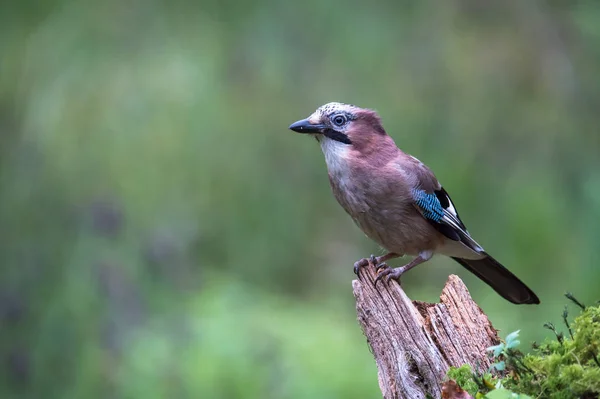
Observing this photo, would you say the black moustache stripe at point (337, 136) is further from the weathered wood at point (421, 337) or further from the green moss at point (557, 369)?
the green moss at point (557, 369)

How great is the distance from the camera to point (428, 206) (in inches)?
181

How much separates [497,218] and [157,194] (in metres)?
2.56

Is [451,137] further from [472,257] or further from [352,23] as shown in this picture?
[472,257]

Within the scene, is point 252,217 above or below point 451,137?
below

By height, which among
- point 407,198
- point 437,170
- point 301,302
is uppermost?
point 437,170

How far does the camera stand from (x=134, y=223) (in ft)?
20.4

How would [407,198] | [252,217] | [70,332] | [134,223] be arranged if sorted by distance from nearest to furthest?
[407,198] < [70,332] < [134,223] < [252,217]

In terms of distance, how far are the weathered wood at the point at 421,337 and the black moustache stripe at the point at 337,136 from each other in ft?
3.92

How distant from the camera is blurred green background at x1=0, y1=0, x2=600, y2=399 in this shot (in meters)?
5.80

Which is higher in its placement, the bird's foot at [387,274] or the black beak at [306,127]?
the black beak at [306,127]

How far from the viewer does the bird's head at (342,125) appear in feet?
15.1

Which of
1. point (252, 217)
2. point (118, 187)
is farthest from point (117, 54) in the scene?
point (252, 217)

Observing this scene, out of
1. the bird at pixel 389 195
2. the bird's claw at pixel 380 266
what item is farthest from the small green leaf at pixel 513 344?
the bird at pixel 389 195

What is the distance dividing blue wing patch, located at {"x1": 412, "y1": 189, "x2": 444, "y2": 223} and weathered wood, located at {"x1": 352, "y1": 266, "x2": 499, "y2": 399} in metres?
0.99
